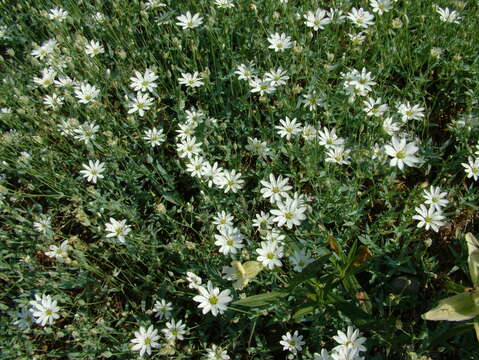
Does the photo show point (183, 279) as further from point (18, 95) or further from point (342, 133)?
point (18, 95)

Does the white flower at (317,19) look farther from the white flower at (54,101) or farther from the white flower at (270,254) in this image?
the white flower at (54,101)

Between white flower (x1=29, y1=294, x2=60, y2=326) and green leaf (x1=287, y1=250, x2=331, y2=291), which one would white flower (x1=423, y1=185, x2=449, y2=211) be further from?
white flower (x1=29, y1=294, x2=60, y2=326)

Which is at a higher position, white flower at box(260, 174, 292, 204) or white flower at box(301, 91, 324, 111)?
white flower at box(301, 91, 324, 111)

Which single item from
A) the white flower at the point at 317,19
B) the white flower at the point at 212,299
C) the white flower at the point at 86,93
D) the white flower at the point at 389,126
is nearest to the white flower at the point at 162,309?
the white flower at the point at 212,299

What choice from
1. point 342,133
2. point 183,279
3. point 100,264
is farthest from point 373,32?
point 100,264

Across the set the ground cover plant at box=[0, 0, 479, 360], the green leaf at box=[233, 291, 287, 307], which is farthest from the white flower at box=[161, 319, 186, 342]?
the green leaf at box=[233, 291, 287, 307]
